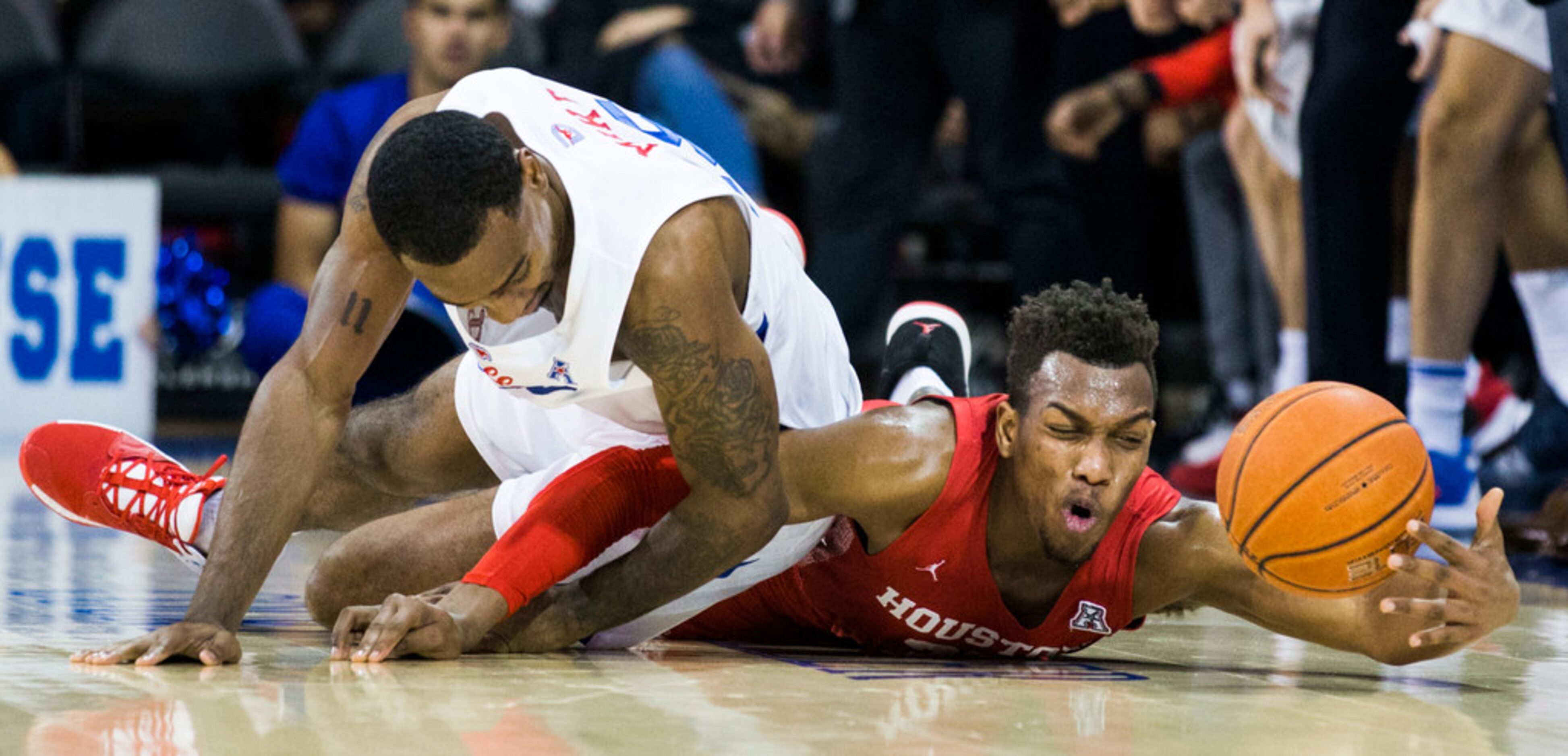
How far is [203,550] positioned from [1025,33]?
11.5 feet

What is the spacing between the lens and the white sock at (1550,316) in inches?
195

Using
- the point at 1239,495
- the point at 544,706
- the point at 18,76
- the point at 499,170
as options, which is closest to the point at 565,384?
the point at 499,170

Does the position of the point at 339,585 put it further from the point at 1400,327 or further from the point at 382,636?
A: the point at 1400,327

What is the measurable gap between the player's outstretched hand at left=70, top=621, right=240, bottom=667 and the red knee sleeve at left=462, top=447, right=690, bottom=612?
0.38 m

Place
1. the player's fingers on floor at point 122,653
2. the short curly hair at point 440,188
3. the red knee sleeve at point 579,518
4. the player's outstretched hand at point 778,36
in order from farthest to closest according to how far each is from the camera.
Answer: the player's outstretched hand at point 778,36 < the red knee sleeve at point 579,518 < the player's fingers on floor at point 122,653 < the short curly hair at point 440,188

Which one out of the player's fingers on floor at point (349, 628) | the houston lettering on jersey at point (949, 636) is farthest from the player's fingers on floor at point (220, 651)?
the houston lettering on jersey at point (949, 636)

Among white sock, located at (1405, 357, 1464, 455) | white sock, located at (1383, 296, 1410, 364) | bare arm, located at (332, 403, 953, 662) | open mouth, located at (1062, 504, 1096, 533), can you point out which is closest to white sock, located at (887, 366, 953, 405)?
bare arm, located at (332, 403, 953, 662)

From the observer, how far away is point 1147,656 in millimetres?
3076

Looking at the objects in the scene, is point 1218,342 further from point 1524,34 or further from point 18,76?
point 18,76

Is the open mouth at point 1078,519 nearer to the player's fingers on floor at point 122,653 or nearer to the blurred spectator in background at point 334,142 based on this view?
the player's fingers on floor at point 122,653

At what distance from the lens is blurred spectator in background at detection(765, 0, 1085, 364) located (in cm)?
580

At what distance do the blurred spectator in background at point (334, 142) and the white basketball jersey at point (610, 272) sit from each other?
2717 millimetres

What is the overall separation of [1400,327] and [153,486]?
3.74 metres

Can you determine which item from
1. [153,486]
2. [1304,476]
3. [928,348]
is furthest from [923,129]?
[1304,476]
